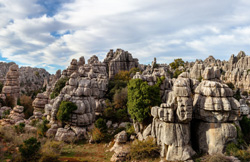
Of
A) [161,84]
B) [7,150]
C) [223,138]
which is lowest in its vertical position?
[7,150]

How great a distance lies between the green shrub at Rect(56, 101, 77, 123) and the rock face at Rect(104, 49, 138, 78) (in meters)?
29.1

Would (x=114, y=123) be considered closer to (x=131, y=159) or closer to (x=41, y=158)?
(x=131, y=159)

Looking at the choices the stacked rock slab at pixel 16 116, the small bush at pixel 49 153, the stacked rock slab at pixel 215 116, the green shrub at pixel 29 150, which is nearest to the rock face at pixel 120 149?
the small bush at pixel 49 153

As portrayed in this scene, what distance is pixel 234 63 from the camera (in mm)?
76438

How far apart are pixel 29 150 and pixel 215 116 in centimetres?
1409

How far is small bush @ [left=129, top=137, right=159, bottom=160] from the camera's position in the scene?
1413 centimetres

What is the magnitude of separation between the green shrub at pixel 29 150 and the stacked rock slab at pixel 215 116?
12688mm

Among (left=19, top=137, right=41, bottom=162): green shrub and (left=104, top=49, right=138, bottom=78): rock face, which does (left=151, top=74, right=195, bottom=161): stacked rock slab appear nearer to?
(left=19, top=137, right=41, bottom=162): green shrub

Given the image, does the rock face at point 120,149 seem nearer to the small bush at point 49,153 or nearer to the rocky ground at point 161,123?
the rocky ground at point 161,123

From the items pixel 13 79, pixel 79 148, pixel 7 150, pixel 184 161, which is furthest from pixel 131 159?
pixel 13 79

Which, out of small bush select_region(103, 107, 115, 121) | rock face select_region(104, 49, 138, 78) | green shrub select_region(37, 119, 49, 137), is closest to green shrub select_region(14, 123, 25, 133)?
green shrub select_region(37, 119, 49, 137)

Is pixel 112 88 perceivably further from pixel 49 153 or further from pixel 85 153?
pixel 49 153

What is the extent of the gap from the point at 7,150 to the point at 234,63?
284ft

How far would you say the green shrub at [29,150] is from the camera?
12617mm
